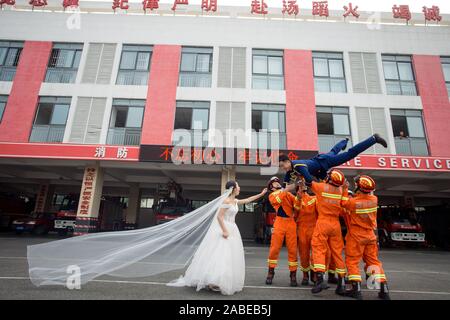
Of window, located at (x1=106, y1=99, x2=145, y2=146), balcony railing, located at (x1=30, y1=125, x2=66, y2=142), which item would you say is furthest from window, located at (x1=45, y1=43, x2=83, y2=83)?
window, located at (x1=106, y1=99, x2=145, y2=146)

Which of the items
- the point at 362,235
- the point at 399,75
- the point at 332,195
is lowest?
the point at 362,235

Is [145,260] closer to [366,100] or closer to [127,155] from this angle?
[127,155]

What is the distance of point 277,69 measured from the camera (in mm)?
15039

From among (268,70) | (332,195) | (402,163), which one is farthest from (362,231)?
(268,70)

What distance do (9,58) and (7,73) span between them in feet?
3.48

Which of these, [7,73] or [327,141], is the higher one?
[7,73]

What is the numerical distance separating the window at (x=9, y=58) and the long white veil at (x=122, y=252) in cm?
1505

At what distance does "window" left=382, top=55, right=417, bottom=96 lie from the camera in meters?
14.6

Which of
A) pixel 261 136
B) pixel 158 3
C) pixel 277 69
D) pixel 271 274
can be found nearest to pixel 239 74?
pixel 277 69

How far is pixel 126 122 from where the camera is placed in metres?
14.2

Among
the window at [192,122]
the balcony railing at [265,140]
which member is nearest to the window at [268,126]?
the balcony railing at [265,140]

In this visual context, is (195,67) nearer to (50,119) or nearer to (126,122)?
(126,122)

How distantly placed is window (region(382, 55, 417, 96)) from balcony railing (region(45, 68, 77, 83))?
58.3 ft
